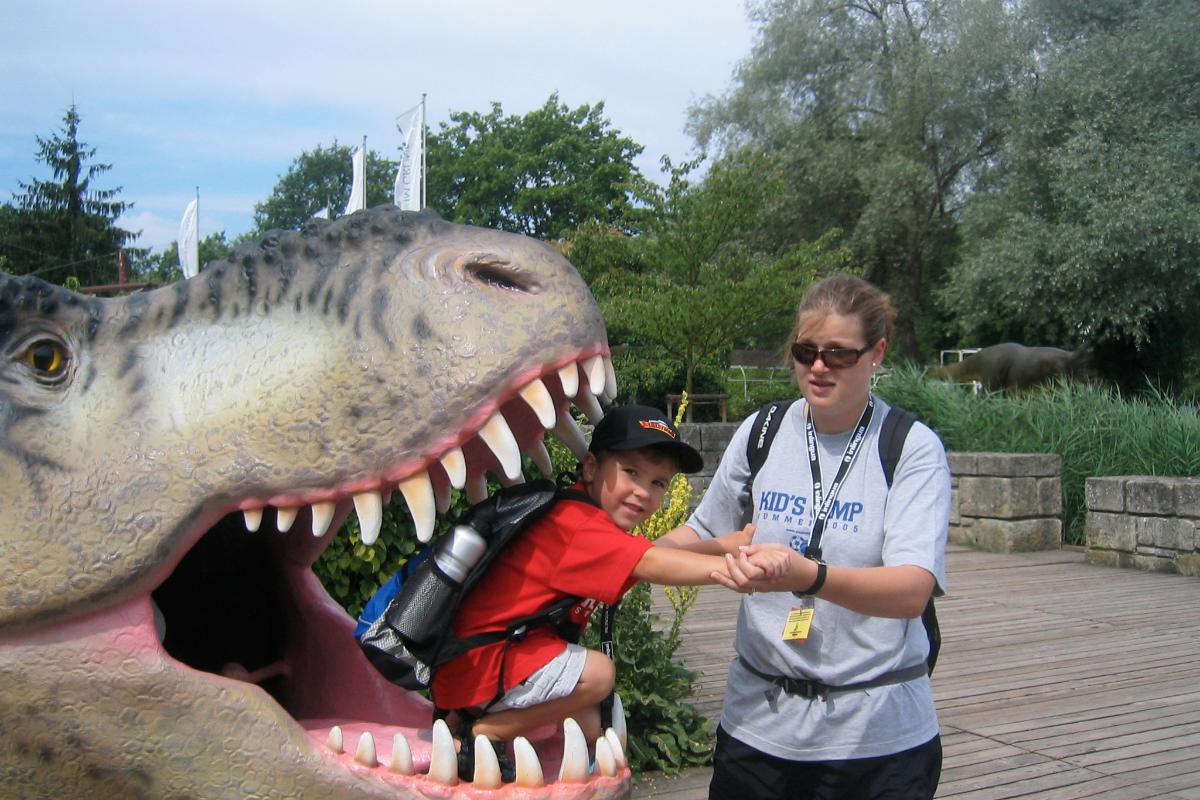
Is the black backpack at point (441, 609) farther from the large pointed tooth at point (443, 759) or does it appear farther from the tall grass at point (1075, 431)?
the tall grass at point (1075, 431)

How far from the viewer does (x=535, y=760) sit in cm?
177

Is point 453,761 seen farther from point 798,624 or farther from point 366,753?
point 798,624

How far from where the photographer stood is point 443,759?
177cm

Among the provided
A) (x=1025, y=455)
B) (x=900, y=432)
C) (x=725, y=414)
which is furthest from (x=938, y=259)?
(x=900, y=432)

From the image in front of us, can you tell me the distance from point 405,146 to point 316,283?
17420 millimetres

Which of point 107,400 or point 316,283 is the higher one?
point 316,283

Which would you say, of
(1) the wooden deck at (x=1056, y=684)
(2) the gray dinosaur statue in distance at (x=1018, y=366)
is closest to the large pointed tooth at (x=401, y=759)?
(1) the wooden deck at (x=1056, y=684)

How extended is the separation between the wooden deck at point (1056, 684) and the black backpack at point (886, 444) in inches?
78.4

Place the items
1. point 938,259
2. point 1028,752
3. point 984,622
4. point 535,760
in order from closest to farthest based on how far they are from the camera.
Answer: point 535,760 < point 1028,752 < point 984,622 < point 938,259

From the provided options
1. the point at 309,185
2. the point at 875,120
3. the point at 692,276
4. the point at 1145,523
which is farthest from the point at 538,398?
the point at 309,185

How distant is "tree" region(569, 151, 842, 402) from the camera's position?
54.0 feet

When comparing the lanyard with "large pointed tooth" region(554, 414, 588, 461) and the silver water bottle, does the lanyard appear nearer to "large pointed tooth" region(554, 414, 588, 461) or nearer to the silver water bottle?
"large pointed tooth" region(554, 414, 588, 461)

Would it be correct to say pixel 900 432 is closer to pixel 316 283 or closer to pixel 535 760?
pixel 535 760

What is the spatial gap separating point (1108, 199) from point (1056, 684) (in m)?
17.4
